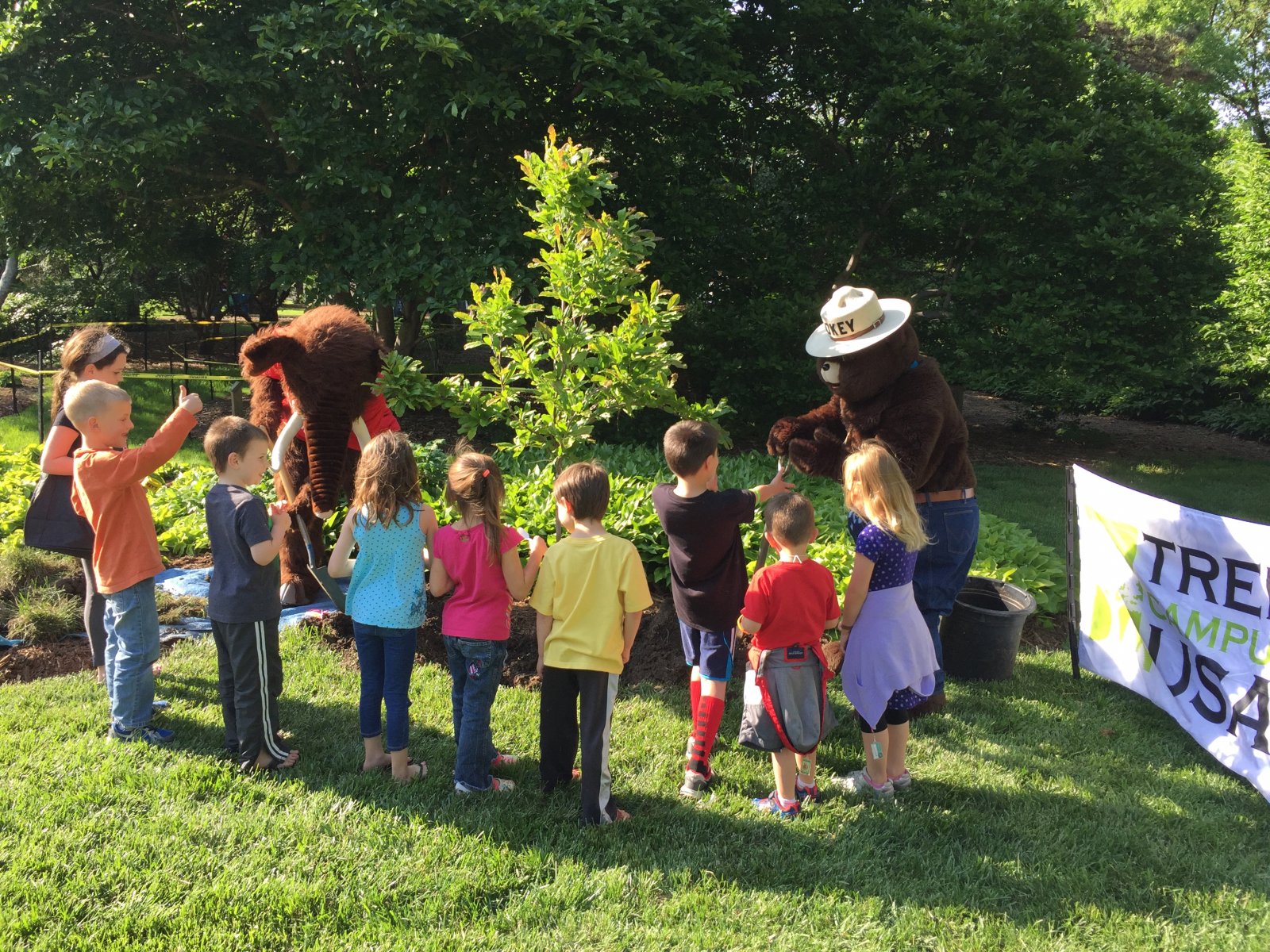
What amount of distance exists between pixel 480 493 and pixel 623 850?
149 centimetres

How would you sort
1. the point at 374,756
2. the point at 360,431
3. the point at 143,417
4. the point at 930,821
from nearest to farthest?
the point at 930,821, the point at 374,756, the point at 360,431, the point at 143,417

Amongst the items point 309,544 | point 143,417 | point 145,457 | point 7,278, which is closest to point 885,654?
point 309,544

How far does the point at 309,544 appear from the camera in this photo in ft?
16.3

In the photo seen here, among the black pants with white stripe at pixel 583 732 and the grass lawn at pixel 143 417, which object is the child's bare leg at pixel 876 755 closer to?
the black pants with white stripe at pixel 583 732

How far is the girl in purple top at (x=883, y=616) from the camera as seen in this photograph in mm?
3639

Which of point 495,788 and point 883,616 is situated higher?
point 883,616

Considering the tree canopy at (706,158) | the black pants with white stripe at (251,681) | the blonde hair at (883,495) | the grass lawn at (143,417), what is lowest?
the grass lawn at (143,417)

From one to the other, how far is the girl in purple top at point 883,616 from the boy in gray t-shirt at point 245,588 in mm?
2413

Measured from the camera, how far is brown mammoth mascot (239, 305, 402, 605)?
16.9 ft

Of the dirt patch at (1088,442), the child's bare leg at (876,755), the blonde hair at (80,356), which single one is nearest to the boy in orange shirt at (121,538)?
the blonde hair at (80,356)

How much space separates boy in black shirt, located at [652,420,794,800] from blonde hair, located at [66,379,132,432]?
251 cm

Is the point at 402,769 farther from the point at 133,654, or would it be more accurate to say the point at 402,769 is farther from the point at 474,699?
the point at 133,654

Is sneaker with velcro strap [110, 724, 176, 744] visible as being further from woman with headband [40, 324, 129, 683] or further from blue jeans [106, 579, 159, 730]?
woman with headband [40, 324, 129, 683]

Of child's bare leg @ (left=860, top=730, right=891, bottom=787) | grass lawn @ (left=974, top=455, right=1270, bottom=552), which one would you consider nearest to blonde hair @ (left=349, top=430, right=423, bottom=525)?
child's bare leg @ (left=860, top=730, right=891, bottom=787)
